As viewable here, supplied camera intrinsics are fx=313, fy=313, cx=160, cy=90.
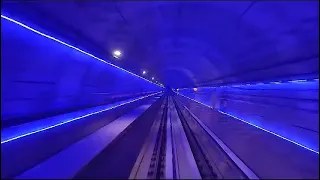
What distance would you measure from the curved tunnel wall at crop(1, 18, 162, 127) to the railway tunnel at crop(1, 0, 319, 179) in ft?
0.08

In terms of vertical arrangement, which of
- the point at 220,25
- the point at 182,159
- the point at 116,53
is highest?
the point at 220,25

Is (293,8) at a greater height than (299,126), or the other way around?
(293,8)

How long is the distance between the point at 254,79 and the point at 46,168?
833cm

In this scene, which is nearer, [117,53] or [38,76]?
[38,76]

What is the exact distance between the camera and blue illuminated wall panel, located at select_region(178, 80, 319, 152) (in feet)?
22.7

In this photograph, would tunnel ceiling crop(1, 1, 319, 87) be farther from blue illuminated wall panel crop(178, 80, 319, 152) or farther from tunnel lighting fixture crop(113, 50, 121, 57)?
tunnel lighting fixture crop(113, 50, 121, 57)

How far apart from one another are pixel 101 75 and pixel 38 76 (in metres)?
5.44

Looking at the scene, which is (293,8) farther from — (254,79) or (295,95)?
(254,79)

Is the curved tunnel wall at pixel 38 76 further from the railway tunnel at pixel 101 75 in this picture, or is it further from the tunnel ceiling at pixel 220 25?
the tunnel ceiling at pixel 220 25

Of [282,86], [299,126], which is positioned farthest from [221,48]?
[299,126]

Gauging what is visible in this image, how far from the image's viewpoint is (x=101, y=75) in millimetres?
11453

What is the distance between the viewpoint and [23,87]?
5453 millimetres

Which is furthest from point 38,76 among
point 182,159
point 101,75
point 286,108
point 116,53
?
point 286,108

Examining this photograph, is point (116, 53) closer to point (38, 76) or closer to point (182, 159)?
point (182, 159)
